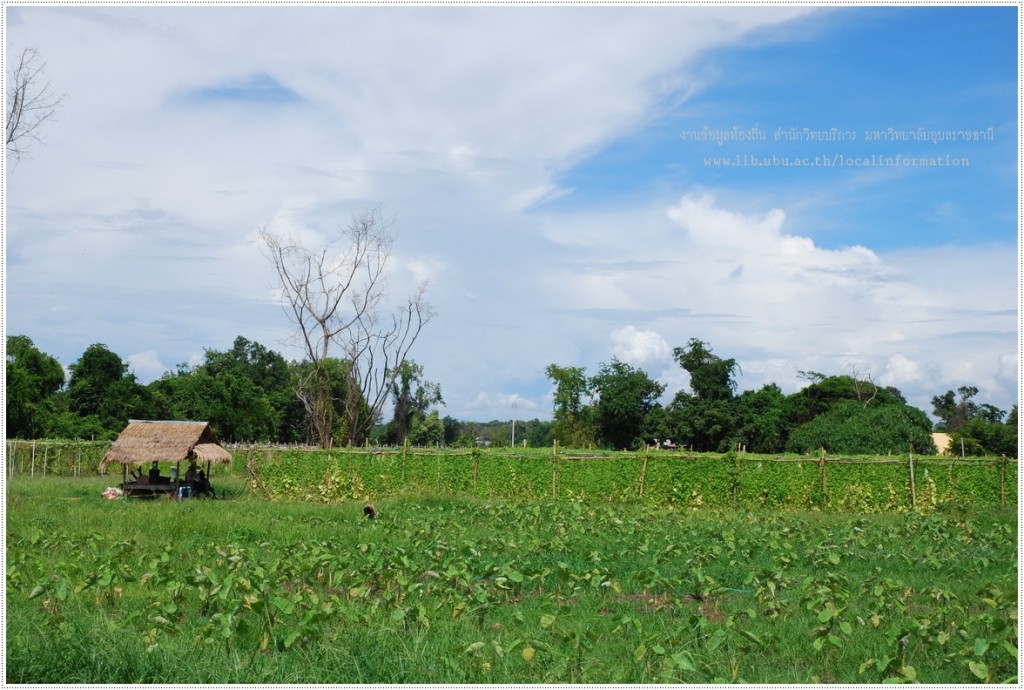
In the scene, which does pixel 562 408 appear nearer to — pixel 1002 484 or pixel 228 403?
pixel 228 403

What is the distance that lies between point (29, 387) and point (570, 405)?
27621 millimetres

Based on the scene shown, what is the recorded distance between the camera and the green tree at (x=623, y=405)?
4931 centimetres

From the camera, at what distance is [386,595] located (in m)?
7.36

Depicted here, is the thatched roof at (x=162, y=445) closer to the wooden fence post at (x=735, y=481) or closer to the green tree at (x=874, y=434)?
the wooden fence post at (x=735, y=481)

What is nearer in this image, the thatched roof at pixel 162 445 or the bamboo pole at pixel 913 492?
the bamboo pole at pixel 913 492

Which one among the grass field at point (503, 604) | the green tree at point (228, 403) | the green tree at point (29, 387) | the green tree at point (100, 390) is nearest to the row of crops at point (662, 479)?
the grass field at point (503, 604)

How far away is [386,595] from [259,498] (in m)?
14.3

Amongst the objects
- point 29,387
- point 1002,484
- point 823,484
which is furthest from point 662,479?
point 29,387

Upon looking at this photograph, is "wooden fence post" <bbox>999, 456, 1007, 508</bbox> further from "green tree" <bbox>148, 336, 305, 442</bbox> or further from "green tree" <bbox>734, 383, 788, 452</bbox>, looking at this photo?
"green tree" <bbox>148, 336, 305, 442</bbox>

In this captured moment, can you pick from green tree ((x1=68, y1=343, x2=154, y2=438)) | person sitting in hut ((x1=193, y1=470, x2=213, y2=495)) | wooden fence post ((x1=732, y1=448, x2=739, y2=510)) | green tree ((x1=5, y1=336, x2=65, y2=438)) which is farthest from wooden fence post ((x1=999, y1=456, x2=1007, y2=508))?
green tree ((x1=68, y1=343, x2=154, y2=438))

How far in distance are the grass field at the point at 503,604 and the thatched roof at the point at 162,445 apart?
7.07 metres

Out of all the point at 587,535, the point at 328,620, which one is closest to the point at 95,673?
the point at 328,620

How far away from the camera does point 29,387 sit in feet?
109

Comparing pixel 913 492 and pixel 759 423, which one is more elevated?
pixel 759 423
